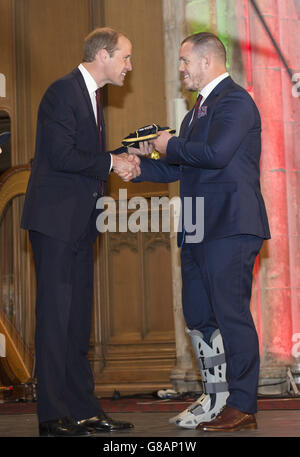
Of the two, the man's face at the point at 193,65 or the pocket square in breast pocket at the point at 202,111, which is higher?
the man's face at the point at 193,65

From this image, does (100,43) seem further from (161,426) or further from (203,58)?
(161,426)

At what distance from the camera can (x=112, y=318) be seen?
6078 millimetres

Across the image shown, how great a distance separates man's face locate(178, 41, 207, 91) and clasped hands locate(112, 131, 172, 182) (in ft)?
0.84

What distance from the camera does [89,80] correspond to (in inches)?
130

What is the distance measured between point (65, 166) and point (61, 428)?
101cm

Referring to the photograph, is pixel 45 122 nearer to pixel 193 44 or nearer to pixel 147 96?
pixel 193 44

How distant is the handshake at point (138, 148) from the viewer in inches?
131

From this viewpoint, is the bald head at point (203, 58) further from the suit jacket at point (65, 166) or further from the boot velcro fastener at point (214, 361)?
the boot velcro fastener at point (214, 361)

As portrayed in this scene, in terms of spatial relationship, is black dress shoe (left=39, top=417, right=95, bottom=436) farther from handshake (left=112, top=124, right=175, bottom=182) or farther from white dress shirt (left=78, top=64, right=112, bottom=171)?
white dress shirt (left=78, top=64, right=112, bottom=171)

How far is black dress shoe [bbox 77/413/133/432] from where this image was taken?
3145 mm

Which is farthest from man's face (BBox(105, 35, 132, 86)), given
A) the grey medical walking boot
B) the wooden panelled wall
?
the wooden panelled wall

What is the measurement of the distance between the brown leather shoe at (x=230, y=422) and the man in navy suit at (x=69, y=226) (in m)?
0.38

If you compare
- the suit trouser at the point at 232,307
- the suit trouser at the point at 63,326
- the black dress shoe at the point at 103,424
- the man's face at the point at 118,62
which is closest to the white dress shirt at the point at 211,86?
the man's face at the point at 118,62

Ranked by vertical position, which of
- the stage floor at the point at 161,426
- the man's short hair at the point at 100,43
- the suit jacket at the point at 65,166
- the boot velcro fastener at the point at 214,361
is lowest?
the stage floor at the point at 161,426
